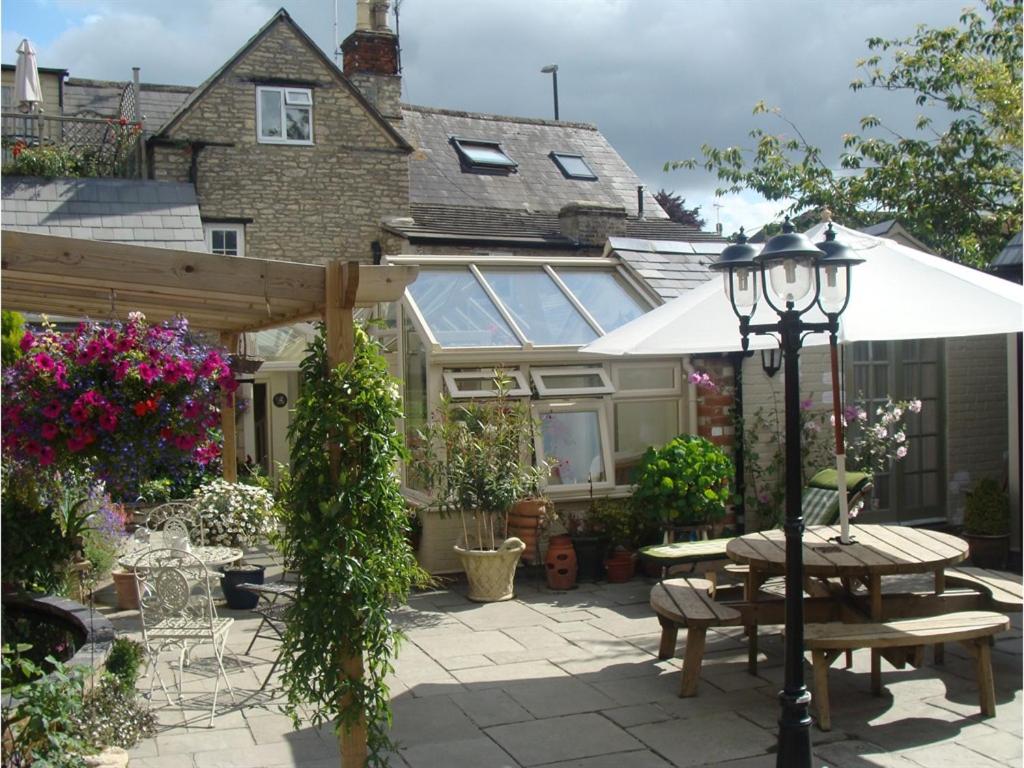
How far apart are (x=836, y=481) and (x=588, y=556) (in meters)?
2.18

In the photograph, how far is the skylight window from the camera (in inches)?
778

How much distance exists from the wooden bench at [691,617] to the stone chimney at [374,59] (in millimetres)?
13368

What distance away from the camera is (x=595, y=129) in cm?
2184

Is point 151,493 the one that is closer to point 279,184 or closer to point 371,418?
point 279,184

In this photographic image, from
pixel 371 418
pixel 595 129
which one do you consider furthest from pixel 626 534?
pixel 595 129

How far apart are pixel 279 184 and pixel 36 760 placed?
508 inches

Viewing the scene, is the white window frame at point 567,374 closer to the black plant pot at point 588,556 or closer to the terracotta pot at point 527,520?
the terracotta pot at point 527,520

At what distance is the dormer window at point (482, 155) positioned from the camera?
18.8 metres

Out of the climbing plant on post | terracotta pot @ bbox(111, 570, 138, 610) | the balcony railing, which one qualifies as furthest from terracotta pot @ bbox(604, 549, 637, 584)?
the balcony railing

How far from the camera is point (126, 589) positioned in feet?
25.6

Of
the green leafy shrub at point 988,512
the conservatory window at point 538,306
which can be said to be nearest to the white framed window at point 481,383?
the conservatory window at point 538,306

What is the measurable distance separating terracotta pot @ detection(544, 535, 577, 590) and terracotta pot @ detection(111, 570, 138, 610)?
3.33 meters

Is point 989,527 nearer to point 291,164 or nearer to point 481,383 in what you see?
point 481,383

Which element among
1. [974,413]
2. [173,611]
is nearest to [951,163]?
[974,413]
